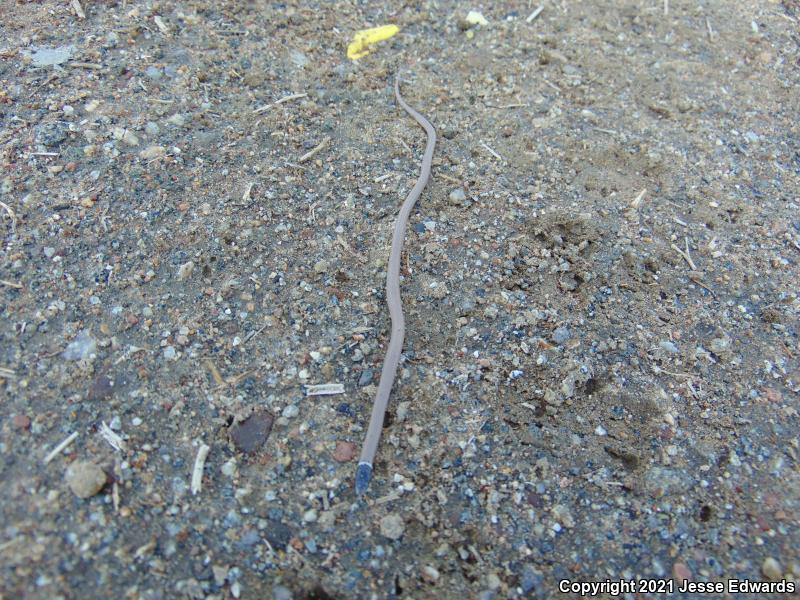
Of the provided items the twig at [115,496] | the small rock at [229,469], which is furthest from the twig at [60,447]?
the small rock at [229,469]

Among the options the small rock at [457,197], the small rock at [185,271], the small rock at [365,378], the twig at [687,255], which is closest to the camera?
the small rock at [365,378]

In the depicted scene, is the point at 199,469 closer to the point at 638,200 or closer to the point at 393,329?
the point at 393,329

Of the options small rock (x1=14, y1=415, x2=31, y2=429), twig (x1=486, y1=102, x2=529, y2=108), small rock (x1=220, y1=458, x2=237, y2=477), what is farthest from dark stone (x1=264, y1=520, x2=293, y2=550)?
twig (x1=486, y1=102, x2=529, y2=108)

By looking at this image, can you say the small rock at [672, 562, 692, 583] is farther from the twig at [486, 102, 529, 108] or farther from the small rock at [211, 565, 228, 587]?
the twig at [486, 102, 529, 108]

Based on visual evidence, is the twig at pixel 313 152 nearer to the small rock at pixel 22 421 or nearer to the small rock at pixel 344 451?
the small rock at pixel 344 451

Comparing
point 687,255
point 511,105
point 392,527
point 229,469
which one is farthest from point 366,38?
point 392,527

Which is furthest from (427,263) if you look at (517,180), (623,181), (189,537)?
(189,537)
